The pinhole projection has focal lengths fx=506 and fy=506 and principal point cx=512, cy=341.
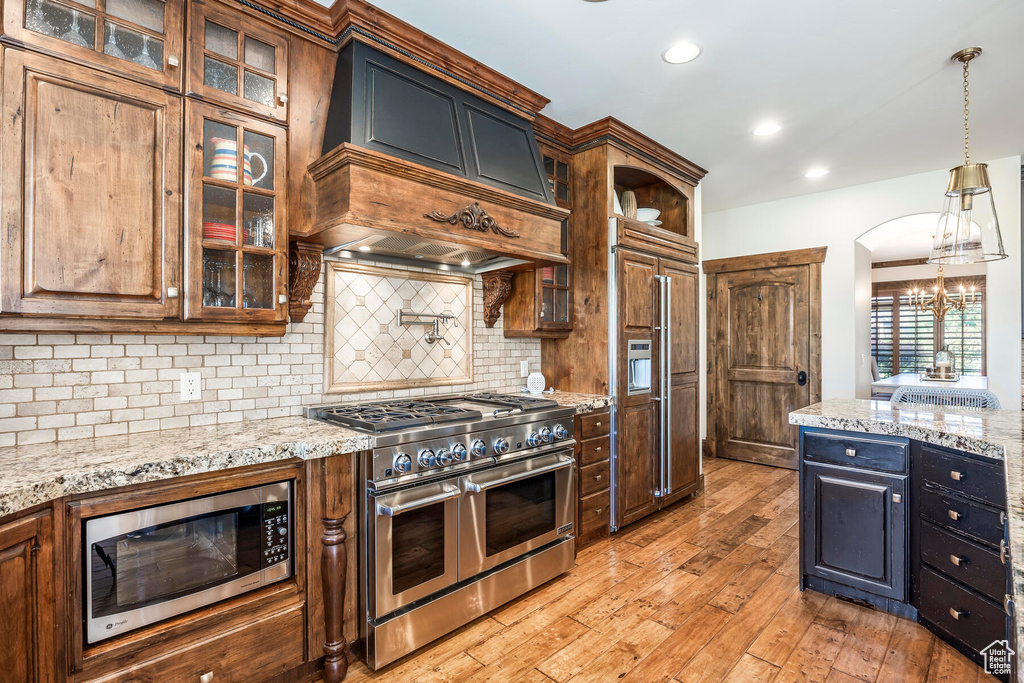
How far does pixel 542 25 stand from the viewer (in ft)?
7.68

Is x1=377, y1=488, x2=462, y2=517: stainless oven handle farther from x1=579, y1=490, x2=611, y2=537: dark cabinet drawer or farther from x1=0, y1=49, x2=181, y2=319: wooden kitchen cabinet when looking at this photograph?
x1=579, y1=490, x2=611, y2=537: dark cabinet drawer

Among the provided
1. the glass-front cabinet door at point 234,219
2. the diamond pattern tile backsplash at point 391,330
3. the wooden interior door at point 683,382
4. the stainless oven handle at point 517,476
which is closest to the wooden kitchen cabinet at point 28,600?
the glass-front cabinet door at point 234,219

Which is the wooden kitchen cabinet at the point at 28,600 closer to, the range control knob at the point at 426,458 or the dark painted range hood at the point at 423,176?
the range control knob at the point at 426,458

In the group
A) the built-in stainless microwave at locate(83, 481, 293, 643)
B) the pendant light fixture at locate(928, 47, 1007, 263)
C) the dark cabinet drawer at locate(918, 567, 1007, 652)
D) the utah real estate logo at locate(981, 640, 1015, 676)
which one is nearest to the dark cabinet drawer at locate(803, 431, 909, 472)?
the dark cabinet drawer at locate(918, 567, 1007, 652)

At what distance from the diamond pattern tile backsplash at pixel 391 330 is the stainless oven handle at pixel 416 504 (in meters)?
0.82

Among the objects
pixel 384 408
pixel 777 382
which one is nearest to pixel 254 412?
pixel 384 408

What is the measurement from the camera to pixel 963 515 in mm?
2061

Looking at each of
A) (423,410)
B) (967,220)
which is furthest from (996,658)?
(423,410)

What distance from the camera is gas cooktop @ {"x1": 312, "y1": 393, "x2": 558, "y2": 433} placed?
2.13 m

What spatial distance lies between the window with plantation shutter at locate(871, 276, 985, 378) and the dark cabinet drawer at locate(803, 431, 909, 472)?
7133 millimetres

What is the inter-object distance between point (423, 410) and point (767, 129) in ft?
10.0

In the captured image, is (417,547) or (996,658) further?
(417,547)

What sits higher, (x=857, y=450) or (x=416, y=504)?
(x=857, y=450)

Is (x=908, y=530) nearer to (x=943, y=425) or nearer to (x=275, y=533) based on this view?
(x=943, y=425)
